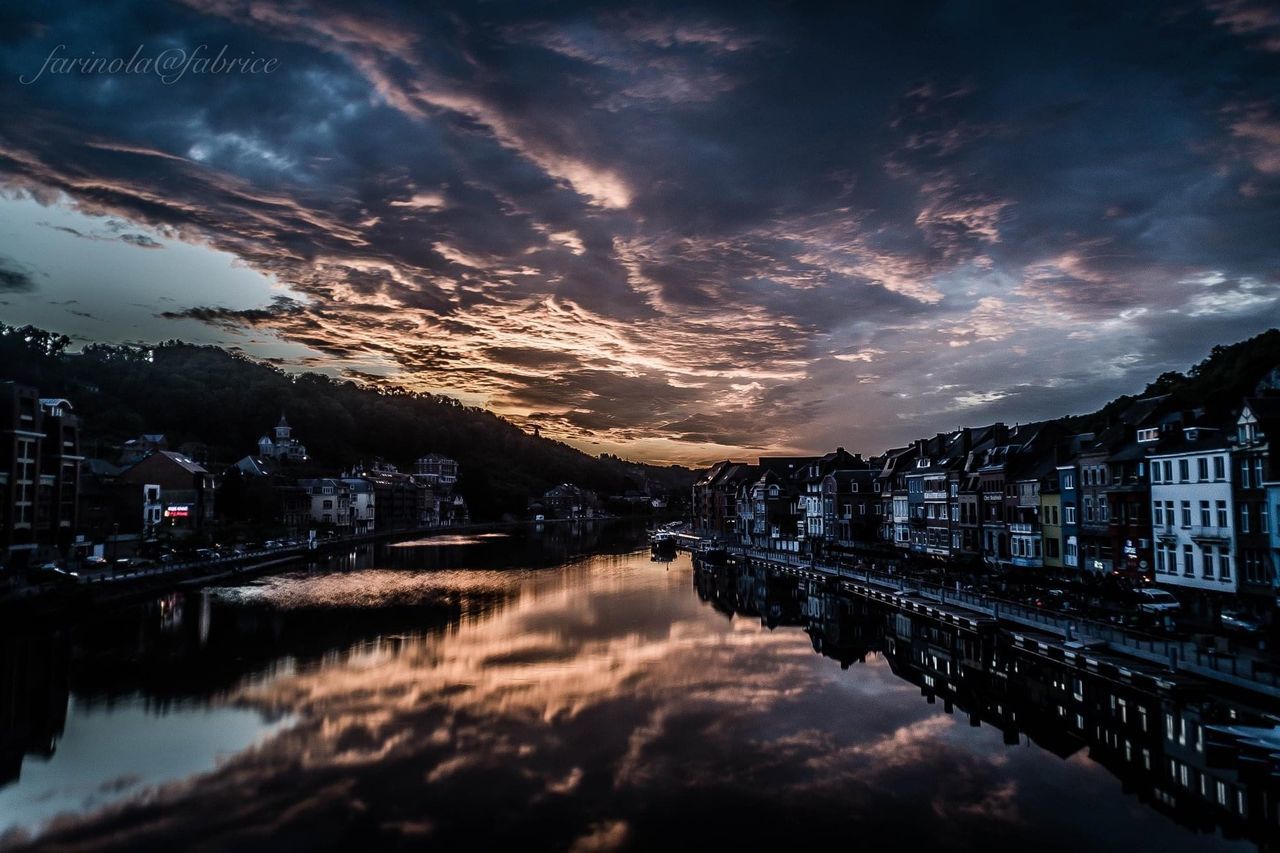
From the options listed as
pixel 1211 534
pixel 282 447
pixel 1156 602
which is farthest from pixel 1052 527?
pixel 282 447

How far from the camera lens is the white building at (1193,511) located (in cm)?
3800

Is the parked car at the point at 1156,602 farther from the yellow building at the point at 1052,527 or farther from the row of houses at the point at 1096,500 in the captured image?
the yellow building at the point at 1052,527

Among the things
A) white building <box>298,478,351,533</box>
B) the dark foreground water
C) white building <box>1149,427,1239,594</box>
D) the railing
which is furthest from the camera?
white building <box>298,478,351,533</box>

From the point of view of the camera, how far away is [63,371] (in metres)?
158

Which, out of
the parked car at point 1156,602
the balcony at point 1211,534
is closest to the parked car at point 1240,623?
the parked car at point 1156,602

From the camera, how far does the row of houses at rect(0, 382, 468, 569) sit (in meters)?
60.3

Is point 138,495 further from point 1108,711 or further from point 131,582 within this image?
point 1108,711

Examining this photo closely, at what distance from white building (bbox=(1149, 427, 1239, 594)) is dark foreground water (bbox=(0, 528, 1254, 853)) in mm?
16433

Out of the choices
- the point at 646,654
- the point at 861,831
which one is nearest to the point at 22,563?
the point at 646,654

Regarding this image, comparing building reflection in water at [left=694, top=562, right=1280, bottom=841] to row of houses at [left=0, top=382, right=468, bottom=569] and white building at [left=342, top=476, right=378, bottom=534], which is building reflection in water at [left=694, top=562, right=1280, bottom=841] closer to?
row of houses at [left=0, top=382, right=468, bottom=569]

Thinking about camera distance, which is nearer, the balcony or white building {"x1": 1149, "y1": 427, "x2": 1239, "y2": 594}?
the balcony

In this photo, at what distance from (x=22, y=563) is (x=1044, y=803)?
68774 mm

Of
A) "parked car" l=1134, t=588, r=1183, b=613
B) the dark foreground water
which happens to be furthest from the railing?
the dark foreground water

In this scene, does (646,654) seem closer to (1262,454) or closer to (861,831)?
(861,831)
